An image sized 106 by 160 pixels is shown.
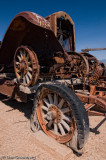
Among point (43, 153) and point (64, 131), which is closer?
point (43, 153)

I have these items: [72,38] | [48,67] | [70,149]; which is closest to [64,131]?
[70,149]

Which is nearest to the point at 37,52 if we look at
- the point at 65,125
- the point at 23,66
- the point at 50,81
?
the point at 23,66

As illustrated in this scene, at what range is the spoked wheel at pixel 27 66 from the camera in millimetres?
3520

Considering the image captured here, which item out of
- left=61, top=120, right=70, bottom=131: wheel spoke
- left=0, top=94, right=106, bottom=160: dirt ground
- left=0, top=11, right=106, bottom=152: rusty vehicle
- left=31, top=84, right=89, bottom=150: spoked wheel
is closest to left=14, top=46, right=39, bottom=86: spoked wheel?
left=0, top=11, right=106, bottom=152: rusty vehicle

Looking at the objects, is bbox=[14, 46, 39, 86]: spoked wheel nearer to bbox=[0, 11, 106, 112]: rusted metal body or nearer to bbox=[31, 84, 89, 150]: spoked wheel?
bbox=[0, 11, 106, 112]: rusted metal body

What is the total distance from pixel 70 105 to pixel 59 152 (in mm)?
817

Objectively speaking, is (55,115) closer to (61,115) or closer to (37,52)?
(61,115)

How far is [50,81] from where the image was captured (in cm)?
413

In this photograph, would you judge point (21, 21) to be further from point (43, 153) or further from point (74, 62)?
point (43, 153)

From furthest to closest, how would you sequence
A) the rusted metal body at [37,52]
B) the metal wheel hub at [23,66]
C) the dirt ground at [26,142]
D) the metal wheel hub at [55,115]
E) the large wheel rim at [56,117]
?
the metal wheel hub at [23,66], the rusted metal body at [37,52], the metal wheel hub at [55,115], the large wheel rim at [56,117], the dirt ground at [26,142]

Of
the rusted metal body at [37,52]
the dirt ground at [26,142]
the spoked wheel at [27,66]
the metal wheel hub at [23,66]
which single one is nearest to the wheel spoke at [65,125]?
the dirt ground at [26,142]

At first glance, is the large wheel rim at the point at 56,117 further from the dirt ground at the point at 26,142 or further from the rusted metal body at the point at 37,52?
the rusted metal body at the point at 37,52

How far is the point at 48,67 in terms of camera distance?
468 cm

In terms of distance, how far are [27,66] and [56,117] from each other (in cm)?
183
